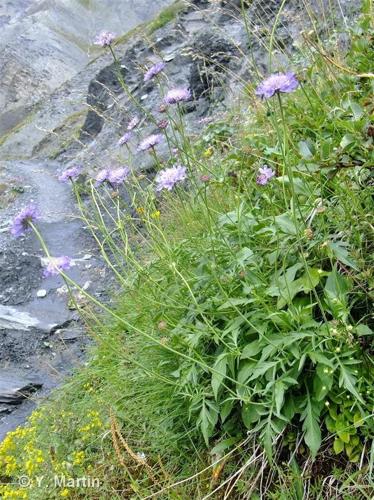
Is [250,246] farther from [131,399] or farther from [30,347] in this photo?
[30,347]

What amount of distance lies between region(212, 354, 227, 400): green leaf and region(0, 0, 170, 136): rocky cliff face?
45.4 metres

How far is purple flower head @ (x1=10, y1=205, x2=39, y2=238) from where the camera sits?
8.34ft

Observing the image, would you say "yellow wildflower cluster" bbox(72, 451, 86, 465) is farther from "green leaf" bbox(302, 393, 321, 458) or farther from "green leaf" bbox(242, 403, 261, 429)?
"green leaf" bbox(302, 393, 321, 458)

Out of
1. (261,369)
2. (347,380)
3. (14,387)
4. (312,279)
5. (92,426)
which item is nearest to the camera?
(347,380)

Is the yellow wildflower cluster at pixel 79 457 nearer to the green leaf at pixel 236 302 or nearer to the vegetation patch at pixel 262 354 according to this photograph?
the vegetation patch at pixel 262 354

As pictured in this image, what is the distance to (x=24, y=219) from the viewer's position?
255cm

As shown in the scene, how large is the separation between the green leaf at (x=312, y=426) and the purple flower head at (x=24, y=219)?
1.41 metres

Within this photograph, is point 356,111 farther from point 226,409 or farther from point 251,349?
point 226,409

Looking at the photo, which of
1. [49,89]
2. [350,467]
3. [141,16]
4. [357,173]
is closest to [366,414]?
[350,467]

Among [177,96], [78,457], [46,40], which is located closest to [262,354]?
[177,96]

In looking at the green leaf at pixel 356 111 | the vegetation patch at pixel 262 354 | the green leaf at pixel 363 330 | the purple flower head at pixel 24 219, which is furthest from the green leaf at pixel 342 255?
the purple flower head at pixel 24 219

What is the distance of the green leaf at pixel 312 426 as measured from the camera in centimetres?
228

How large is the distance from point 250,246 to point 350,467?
111 centimetres

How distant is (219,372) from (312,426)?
1.41 feet
